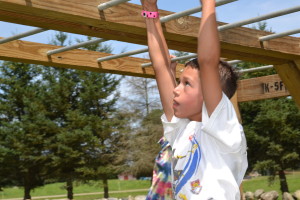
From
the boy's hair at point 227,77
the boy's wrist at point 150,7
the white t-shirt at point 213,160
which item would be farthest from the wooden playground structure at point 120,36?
the white t-shirt at point 213,160

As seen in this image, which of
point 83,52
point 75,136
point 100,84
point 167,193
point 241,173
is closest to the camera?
point 241,173

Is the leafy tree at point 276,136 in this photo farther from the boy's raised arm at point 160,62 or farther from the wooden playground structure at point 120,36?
the boy's raised arm at point 160,62

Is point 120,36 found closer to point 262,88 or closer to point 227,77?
point 227,77

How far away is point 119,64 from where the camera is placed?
5.47m

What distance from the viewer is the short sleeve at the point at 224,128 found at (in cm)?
188

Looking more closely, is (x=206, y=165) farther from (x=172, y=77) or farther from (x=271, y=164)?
(x=271, y=164)

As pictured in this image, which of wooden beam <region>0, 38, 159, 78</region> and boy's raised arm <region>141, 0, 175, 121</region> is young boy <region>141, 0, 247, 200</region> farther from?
wooden beam <region>0, 38, 159, 78</region>

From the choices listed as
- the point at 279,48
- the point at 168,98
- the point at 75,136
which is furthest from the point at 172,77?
the point at 75,136

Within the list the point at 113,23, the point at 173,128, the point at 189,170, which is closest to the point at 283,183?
the point at 113,23

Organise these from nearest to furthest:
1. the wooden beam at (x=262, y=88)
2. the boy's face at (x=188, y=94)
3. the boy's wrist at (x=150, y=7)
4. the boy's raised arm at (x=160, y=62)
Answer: the boy's face at (x=188, y=94) < the boy's raised arm at (x=160, y=62) < the boy's wrist at (x=150, y=7) < the wooden beam at (x=262, y=88)

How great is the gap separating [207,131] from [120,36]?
2.08 metres

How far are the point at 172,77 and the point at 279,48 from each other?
2496 mm

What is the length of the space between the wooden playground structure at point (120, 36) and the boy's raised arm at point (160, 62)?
24.5 inches

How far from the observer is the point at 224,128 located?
1.89 meters
